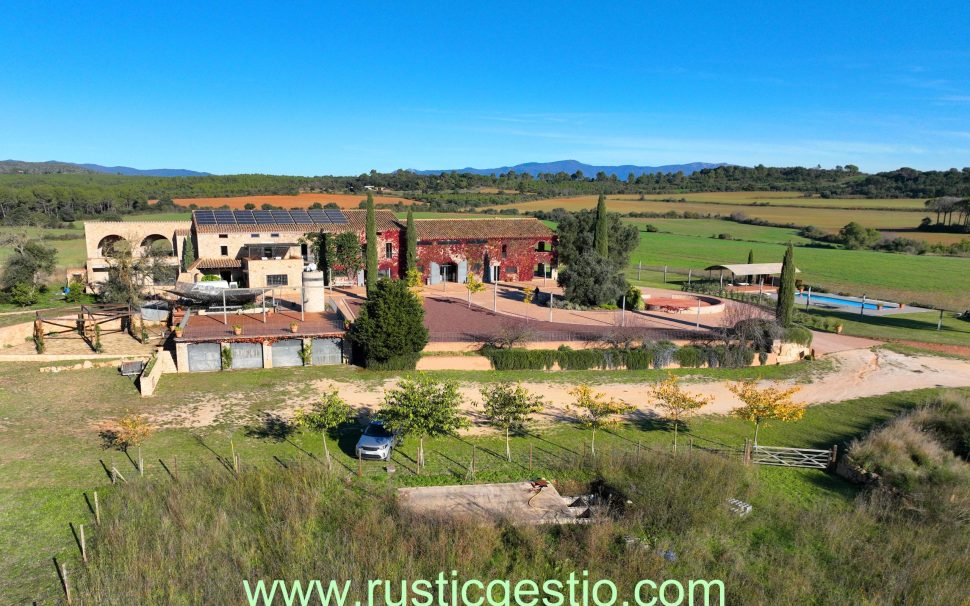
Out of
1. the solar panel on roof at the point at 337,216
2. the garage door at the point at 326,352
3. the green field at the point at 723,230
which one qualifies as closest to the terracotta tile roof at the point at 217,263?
the solar panel on roof at the point at 337,216

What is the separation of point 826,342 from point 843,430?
14493mm

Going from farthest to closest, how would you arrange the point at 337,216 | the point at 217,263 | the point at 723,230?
1. the point at 723,230
2. the point at 337,216
3. the point at 217,263

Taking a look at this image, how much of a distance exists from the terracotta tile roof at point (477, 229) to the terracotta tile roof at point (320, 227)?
8.83ft

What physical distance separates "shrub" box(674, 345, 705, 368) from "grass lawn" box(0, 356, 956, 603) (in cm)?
656

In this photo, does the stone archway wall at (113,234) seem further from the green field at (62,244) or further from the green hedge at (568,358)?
the green hedge at (568,358)

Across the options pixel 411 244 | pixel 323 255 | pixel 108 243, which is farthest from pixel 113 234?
pixel 411 244

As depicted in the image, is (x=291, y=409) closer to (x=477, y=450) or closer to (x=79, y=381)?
(x=477, y=450)

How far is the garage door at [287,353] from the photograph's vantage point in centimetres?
2973

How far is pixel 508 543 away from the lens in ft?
48.8

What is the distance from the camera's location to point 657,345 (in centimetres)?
3175

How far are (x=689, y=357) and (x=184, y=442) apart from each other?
24170mm

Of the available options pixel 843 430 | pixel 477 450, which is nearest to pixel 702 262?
pixel 843 430

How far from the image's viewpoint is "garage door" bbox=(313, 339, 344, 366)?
98.9 ft

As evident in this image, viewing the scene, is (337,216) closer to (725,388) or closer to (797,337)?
(725,388)
